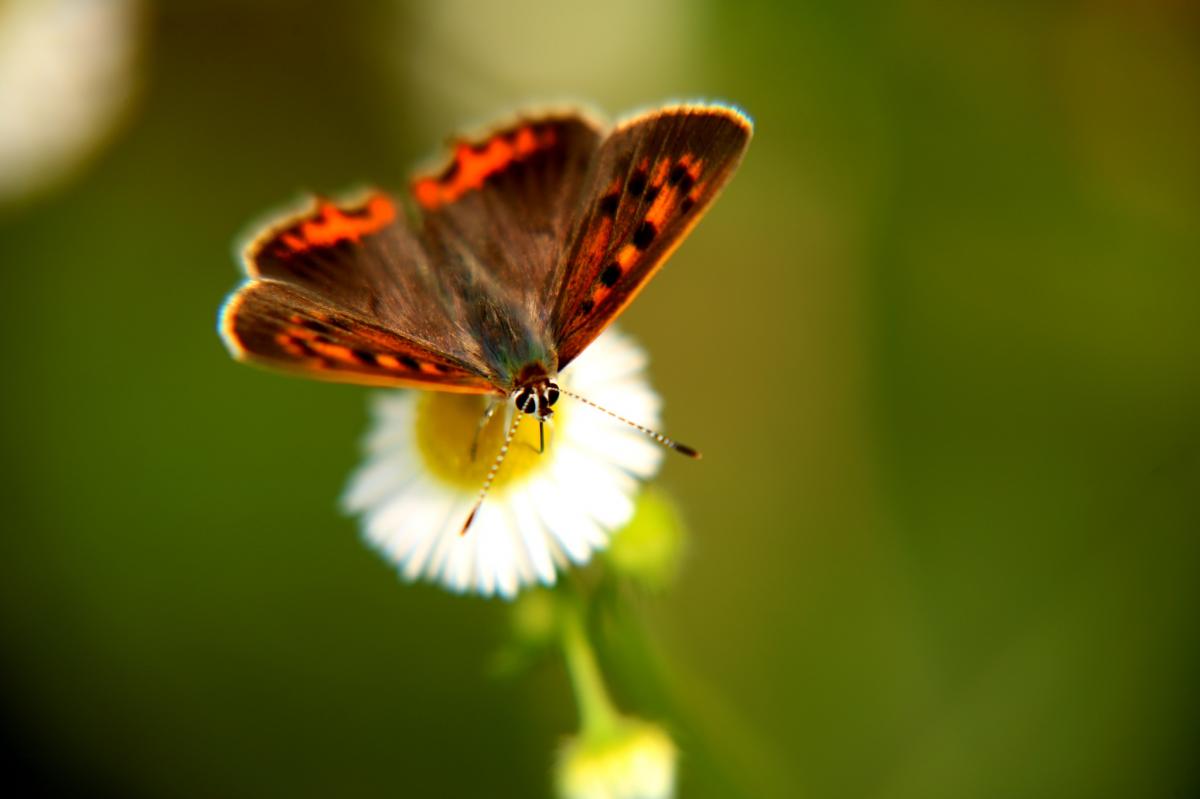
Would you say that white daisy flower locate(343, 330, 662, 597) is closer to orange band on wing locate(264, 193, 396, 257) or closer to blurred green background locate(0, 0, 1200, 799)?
orange band on wing locate(264, 193, 396, 257)

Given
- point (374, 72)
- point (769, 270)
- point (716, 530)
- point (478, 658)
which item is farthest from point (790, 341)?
point (374, 72)

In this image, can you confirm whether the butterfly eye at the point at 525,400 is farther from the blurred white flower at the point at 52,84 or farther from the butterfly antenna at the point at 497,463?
the blurred white flower at the point at 52,84

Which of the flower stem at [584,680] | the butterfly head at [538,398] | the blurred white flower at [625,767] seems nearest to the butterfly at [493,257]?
the butterfly head at [538,398]

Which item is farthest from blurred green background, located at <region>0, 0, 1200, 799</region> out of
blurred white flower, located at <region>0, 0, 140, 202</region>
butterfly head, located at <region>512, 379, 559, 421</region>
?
butterfly head, located at <region>512, 379, 559, 421</region>

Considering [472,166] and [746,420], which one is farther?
[746,420]

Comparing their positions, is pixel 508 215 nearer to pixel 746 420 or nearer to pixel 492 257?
pixel 492 257

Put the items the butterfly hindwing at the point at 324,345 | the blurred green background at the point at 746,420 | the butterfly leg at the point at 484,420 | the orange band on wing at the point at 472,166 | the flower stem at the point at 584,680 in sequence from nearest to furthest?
1. the butterfly hindwing at the point at 324,345
2. the flower stem at the point at 584,680
3. the butterfly leg at the point at 484,420
4. the orange band on wing at the point at 472,166
5. the blurred green background at the point at 746,420

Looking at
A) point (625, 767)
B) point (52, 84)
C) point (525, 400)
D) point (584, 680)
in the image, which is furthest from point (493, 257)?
point (52, 84)
